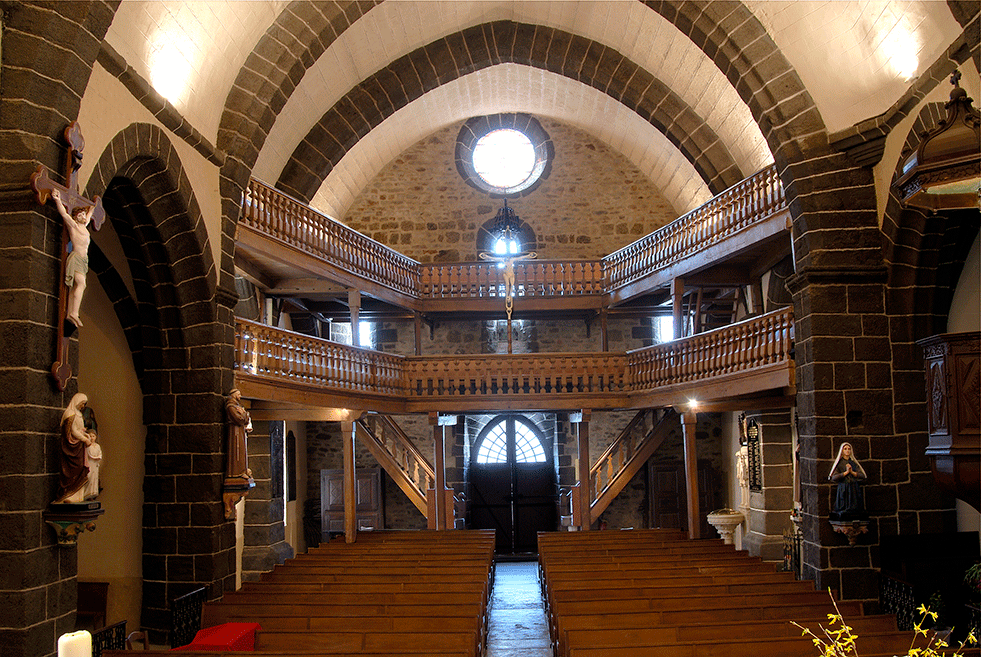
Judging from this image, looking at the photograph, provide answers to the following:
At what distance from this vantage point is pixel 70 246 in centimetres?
666

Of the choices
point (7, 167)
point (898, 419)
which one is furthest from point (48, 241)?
point (898, 419)

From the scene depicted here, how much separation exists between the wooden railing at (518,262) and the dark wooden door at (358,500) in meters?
4.26

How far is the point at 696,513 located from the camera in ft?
45.6

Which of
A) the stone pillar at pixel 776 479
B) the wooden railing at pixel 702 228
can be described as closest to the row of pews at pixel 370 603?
the stone pillar at pixel 776 479

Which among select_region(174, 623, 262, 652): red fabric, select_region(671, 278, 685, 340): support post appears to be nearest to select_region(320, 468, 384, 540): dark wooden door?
select_region(671, 278, 685, 340): support post

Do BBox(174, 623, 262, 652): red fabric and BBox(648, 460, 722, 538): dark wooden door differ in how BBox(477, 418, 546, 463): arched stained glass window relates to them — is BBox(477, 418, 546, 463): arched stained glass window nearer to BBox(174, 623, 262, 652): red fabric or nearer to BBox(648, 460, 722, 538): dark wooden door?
BBox(648, 460, 722, 538): dark wooden door

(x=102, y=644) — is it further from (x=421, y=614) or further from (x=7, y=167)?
(x=7, y=167)

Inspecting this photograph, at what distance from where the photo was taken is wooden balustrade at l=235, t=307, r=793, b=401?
11.5 meters

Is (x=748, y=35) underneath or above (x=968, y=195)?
above

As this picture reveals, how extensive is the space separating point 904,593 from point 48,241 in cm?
880

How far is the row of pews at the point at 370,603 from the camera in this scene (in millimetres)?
7070

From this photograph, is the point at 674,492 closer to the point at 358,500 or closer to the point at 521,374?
the point at 521,374

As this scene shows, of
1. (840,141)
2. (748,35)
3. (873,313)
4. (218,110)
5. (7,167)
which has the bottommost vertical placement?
(873,313)

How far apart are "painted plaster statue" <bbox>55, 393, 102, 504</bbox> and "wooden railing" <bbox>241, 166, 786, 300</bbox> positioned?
561cm
